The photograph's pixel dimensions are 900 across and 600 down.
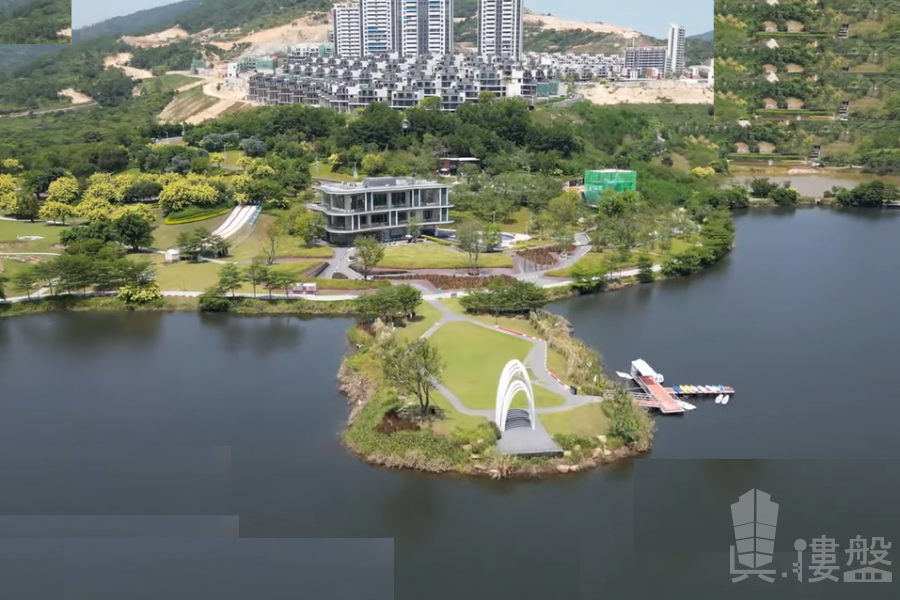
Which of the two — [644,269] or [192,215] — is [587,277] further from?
[192,215]

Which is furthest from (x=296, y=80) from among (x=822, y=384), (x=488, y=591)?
(x=488, y=591)

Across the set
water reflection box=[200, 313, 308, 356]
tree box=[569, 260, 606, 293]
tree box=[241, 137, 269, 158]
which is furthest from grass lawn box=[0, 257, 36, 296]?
tree box=[569, 260, 606, 293]

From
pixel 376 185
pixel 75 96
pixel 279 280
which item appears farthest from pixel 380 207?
pixel 75 96

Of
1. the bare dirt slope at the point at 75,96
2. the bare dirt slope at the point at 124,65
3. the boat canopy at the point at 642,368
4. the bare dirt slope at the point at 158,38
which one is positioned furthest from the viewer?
the bare dirt slope at the point at 158,38

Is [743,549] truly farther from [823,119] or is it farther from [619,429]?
[823,119]

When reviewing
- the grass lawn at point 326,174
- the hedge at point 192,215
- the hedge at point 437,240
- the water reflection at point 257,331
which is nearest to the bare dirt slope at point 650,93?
the grass lawn at point 326,174

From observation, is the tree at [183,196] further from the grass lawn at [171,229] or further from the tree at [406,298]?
the tree at [406,298]
